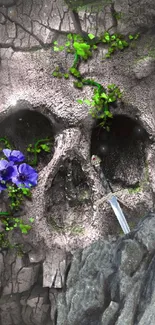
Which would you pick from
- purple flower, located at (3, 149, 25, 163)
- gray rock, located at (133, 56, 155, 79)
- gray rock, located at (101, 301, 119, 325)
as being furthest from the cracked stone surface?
gray rock, located at (101, 301, 119, 325)

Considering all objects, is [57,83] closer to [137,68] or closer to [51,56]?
[51,56]

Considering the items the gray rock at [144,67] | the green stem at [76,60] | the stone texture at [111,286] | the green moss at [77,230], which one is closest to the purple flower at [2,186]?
the green moss at [77,230]

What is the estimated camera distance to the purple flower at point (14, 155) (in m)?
2.79

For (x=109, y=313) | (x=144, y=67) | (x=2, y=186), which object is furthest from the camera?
(x=2, y=186)

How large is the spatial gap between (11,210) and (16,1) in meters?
1.03

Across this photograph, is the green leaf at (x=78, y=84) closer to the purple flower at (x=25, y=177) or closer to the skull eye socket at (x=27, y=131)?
Answer: the skull eye socket at (x=27, y=131)

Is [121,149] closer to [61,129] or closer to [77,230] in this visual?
[61,129]

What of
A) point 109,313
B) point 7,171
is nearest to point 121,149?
point 7,171

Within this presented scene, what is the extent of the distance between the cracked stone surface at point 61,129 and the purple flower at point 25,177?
42 millimetres

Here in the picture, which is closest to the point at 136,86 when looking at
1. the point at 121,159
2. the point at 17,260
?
the point at 121,159

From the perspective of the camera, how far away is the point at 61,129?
9.10ft

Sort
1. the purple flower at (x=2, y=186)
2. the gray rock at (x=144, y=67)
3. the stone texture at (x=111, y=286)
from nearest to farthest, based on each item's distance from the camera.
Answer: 1. the stone texture at (x=111, y=286)
2. the gray rock at (x=144, y=67)
3. the purple flower at (x=2, y=186)

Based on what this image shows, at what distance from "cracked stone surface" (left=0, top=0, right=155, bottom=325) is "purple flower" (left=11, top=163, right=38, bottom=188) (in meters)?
0.04

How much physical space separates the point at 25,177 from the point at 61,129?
29cm
